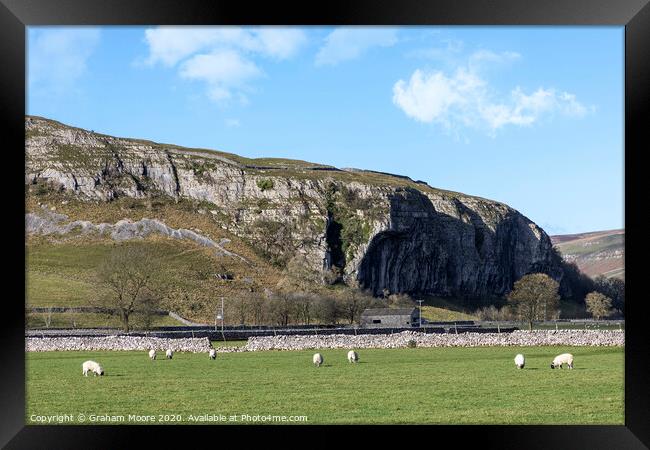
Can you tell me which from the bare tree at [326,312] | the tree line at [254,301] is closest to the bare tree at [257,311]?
the tree line at [254,301]

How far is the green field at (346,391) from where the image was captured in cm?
1342

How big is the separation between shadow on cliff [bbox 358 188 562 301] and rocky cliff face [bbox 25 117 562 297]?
8.5 inches

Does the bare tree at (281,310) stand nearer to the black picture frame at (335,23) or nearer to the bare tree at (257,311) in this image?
the bare tree at (257,311)

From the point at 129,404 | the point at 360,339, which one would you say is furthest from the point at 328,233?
the point at 129,404

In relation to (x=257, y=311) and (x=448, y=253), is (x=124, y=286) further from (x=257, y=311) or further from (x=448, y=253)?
(x=448, y=253)

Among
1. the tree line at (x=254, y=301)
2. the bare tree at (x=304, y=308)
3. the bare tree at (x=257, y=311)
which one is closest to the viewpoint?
the tree line at (x=254, y=301)

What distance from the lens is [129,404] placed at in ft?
49.5

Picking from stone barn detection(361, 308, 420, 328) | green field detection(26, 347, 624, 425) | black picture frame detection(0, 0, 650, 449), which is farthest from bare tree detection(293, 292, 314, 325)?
black picture frame detection(0, 0, 650, 449)

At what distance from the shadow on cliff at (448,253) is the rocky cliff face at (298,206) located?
217 mm

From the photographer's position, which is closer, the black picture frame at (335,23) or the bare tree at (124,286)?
the black picture frame at (335,23)
